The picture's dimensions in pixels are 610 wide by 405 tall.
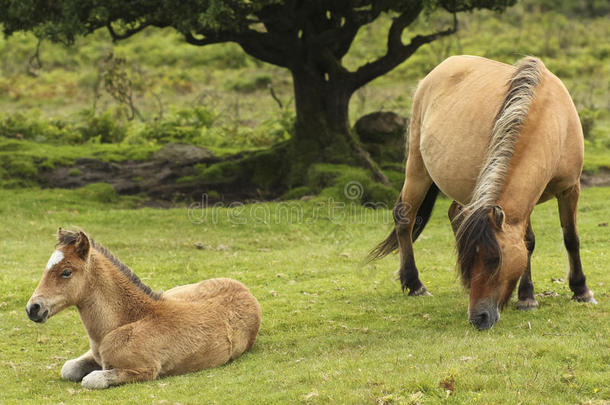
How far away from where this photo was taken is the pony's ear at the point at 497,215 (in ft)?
24.4

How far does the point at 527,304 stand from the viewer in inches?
372

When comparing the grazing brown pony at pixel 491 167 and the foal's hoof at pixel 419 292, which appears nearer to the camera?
the grazing brown pony at pixel 491 167

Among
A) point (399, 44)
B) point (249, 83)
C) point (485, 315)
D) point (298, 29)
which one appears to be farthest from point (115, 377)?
point (249, 83)

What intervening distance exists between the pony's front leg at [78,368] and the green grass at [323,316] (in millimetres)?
152

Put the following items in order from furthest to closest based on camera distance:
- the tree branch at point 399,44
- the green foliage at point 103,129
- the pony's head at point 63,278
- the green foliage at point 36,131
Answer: the green foliage at point 103,129 < the green foliage at point 36,131 < the tree branch at point 399,44 < the pony's head at point 63,278

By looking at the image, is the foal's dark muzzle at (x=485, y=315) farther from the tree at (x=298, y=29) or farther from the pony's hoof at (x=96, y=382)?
the tree at (x=298, y=29)

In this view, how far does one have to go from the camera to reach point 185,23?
16.3 m

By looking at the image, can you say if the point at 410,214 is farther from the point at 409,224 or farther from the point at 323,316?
the point at 323,316

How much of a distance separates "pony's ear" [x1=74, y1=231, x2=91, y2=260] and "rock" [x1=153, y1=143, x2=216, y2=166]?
14003mm

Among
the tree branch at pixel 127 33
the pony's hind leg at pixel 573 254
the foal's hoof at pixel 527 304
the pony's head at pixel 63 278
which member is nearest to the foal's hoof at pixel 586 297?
the pony's hind leg at pixel 573 254

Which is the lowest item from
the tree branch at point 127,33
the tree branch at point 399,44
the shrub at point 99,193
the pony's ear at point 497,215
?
the shrub at point 99,193

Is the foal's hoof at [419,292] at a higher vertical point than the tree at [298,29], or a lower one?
lower

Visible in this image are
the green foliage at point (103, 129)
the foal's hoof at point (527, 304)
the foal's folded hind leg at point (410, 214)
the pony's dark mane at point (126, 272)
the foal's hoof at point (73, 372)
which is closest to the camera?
the foal's hoof at point (73, 372)

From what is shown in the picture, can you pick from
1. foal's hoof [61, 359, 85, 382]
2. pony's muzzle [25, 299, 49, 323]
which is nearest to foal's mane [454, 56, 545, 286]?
foal's hoof [61, 359, 85, 382]
